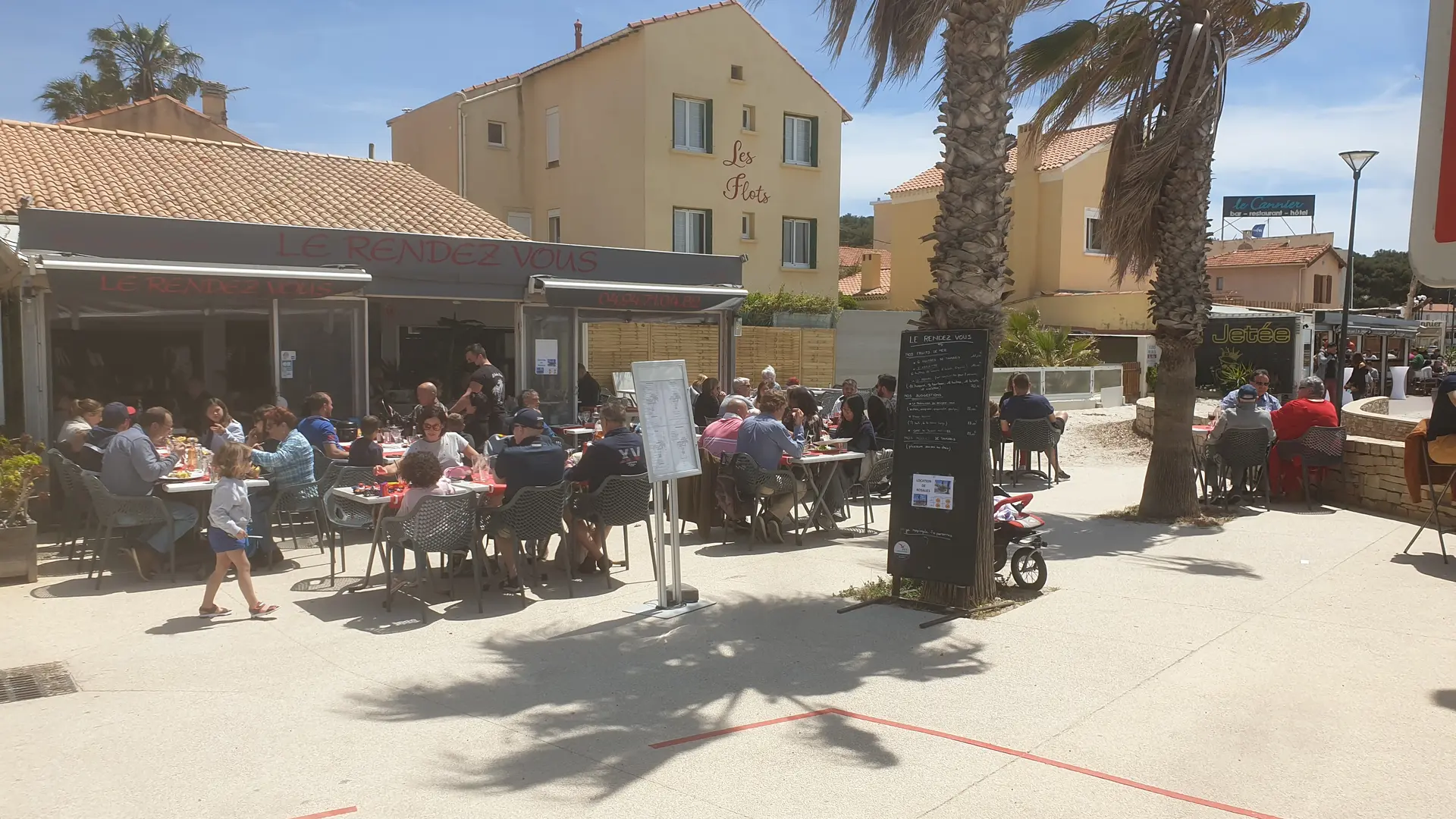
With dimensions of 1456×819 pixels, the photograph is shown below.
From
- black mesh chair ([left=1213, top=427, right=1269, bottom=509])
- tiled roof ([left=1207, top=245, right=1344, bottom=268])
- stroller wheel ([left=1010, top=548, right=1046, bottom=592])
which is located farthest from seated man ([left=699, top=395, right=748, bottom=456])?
tiled roof ([left=1207, top=245, right=1344, bottom=268])

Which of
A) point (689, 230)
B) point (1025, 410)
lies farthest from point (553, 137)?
point (1025, 410)

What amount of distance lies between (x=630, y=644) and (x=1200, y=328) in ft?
24.8

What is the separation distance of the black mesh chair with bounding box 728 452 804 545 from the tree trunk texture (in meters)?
2.42

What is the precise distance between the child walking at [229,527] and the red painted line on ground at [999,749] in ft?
12.0

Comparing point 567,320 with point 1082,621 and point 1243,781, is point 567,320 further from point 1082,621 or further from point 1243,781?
point 1243,781

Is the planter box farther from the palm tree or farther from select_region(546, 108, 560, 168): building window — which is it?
select_region(546, 108, 560, 168): building window

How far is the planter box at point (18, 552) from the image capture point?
8.00 m

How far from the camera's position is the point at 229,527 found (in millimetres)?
6957

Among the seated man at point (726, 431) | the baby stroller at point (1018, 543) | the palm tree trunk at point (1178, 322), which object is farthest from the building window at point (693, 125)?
the baby stroller at point (1018, 543)

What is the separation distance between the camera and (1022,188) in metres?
32.2

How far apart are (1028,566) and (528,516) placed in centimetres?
376

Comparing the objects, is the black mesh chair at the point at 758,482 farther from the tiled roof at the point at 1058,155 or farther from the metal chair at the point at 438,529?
the tiled roof at the point at 1058,155

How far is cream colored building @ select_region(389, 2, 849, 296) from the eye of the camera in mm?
25844

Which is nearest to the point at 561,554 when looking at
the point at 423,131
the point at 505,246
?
the point at 505,246
